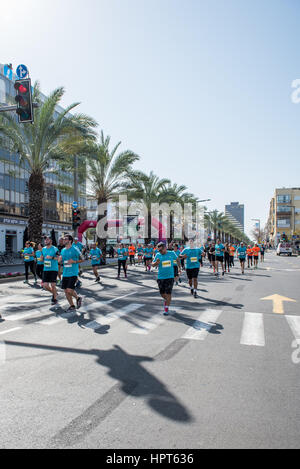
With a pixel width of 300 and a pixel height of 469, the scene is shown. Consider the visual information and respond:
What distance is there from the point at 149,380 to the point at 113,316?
4.18 m

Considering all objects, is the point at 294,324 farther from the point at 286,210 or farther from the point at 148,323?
the point at 286,210

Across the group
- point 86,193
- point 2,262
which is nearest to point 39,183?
point 86,193

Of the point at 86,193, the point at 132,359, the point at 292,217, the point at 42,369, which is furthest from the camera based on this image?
the point at 292,217

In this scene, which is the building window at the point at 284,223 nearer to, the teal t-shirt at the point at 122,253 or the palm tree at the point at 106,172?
the palm tree at the point at 106,172

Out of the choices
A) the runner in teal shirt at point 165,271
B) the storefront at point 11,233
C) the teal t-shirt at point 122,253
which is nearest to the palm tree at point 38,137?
the teal t-shirt at point 122,253

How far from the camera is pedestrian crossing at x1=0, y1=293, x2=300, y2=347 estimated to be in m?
6.61

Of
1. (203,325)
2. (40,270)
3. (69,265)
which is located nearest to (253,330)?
(203,325)

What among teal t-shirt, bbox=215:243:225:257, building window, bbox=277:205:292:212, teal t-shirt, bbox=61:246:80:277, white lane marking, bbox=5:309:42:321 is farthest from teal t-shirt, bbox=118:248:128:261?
building window, bbox=277:205:292:212

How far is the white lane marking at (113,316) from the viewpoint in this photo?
745cm

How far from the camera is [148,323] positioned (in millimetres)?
7625

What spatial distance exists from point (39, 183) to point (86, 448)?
18110 millimetres

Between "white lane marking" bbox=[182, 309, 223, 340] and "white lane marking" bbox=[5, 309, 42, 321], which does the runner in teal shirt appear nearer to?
"white lane marking" bbox=[182, 309, 223, 340]
